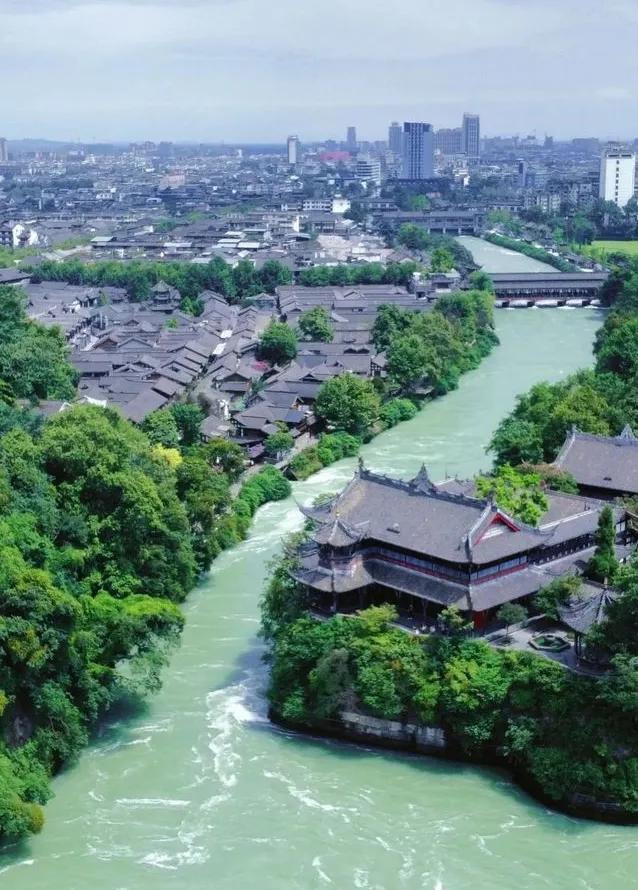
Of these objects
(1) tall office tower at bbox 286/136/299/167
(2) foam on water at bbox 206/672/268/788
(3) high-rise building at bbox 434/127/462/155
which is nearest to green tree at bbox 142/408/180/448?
(2) foam on water at bbox 206/672/268/788

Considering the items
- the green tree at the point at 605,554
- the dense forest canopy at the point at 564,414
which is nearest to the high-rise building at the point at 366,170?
the dense forest canopy at the point at 564,414

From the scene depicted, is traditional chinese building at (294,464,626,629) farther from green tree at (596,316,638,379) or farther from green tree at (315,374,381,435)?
green tree at (596,316,638,379)

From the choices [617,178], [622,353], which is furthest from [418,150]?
[622,353]

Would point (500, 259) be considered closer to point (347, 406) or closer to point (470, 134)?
point (347, 406)

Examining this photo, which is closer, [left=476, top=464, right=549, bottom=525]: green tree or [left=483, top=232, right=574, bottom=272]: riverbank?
[left=476, top=464, right=549, bottom=525]: green tree

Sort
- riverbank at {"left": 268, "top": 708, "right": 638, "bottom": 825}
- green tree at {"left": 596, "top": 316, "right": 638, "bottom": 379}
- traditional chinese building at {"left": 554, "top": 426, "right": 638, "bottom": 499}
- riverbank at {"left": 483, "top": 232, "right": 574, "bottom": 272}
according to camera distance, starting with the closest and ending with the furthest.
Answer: riverbank at {"left": 268, "top": 708, "right": 638, "bottom": 825}, traditional chinese building at {"left": 554, "top": 426, "right": 638, "bottom": 499}, green tree at {"left": 596, "top": 316, "right": 638, "bottom": 379}, riverbank at {"left": 483, "top": 232, "right": 574, "bottom": 272}

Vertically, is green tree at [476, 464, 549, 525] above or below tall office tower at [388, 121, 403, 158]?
below
